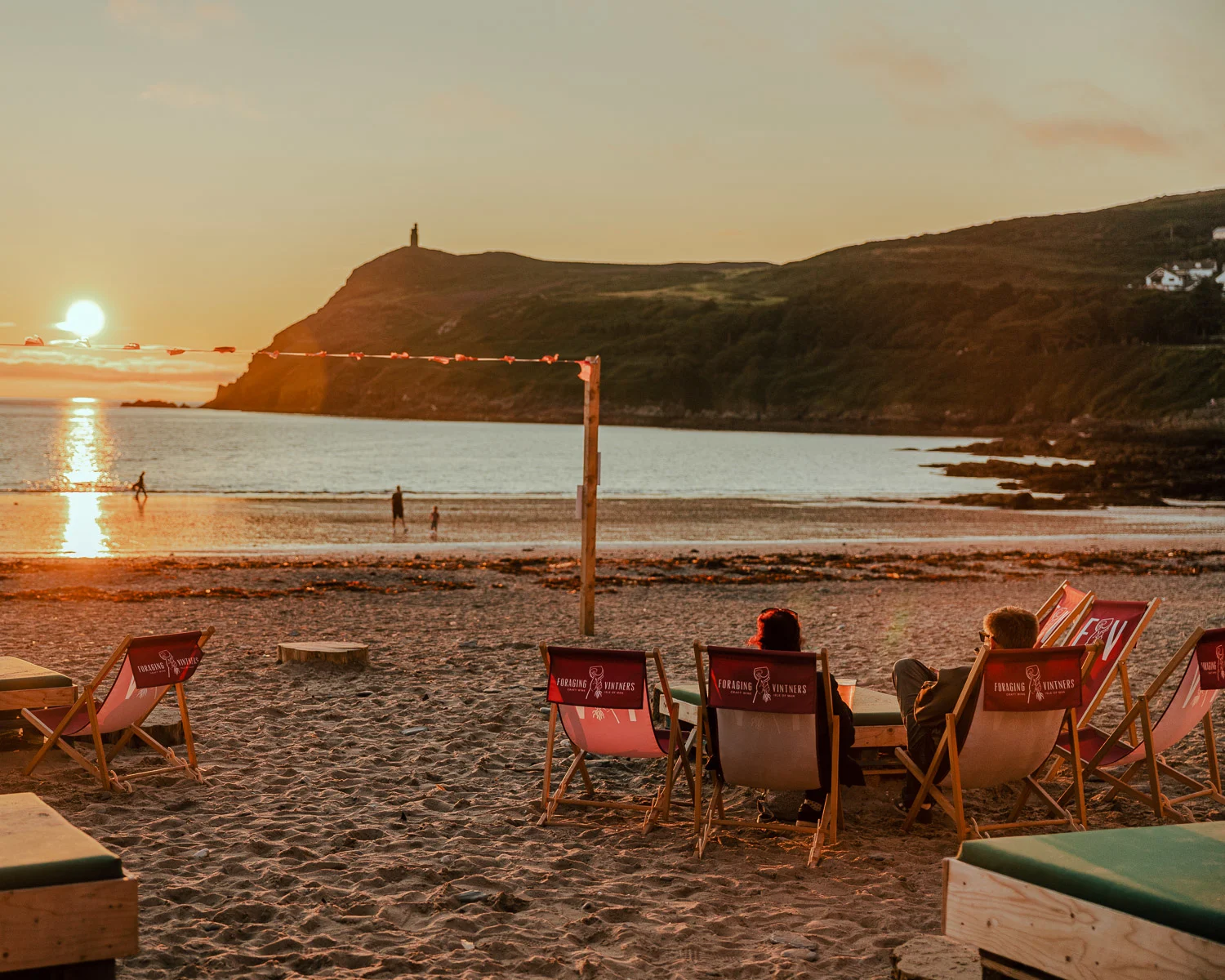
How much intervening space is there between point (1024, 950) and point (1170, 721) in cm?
297

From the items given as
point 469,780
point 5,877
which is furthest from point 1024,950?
point 469,780

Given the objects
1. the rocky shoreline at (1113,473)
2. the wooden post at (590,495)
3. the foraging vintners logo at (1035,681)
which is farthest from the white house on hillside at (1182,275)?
the foraging vintners logo at (1035,681)

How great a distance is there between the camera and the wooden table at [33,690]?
240 inches

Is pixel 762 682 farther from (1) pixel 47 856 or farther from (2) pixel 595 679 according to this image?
(1) pixel 47 856

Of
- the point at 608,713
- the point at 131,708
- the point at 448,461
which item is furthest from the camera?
the point at 448,461

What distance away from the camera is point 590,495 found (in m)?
11.3

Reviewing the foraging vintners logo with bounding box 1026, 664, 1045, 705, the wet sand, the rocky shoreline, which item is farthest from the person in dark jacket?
the rocky shoreline

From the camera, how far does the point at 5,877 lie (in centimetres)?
293

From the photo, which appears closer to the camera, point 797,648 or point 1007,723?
point 1007,723

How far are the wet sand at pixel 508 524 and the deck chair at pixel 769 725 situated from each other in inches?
783

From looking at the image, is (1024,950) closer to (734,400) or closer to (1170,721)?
(1170,721)

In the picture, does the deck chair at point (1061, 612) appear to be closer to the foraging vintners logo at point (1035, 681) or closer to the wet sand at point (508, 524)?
the foraging vintners logo at point (1035, 681)

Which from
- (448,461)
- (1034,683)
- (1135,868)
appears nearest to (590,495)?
(1034,683)

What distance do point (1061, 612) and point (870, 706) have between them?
4.30 feet
